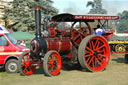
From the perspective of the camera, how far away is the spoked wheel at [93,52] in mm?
8039

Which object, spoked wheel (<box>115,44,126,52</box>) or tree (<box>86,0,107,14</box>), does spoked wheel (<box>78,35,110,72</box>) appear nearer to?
spoked wheel (<box>115,44,126,52</box>)

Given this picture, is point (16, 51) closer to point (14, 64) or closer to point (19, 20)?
point (14, 64)

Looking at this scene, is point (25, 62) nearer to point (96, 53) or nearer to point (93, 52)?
point (93, 52)

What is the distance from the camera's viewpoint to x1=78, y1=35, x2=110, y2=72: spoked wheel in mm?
8039

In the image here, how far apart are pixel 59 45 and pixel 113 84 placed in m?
2.89

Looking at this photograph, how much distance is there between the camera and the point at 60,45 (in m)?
8.27

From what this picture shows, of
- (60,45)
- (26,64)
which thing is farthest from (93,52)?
(26,64)

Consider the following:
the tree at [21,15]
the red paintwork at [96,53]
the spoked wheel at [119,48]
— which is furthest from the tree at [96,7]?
the red paintwork at [96,53]

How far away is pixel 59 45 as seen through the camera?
8.24 metres

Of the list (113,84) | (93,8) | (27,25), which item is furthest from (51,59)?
(93,8)

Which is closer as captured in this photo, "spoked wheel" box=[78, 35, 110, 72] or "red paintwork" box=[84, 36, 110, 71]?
"spoked wheel" box=[78, 35, 110, 72]

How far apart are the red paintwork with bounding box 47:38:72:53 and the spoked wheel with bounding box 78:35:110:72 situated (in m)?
0.62

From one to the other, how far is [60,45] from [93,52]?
1372mm

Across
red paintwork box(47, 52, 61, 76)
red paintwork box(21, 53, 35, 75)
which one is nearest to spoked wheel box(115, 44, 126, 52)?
red paintwork box(47, 52, 61, 76)
